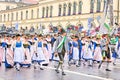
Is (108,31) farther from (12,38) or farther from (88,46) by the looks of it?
(12,38)

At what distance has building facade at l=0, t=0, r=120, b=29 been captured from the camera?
4953cm

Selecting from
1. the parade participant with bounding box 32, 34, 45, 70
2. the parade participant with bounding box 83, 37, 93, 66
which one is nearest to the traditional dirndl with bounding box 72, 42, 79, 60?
the parade participant with bounding box 83, 37, 93, 66

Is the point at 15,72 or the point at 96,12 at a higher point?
the point at 96,12

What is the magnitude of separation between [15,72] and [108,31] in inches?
442

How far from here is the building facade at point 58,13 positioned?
1950 inches

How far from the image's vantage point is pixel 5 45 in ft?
64.2

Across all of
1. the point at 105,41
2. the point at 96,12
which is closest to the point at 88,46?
the point at 105,41

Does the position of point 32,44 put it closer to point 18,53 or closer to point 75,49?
point 18,53

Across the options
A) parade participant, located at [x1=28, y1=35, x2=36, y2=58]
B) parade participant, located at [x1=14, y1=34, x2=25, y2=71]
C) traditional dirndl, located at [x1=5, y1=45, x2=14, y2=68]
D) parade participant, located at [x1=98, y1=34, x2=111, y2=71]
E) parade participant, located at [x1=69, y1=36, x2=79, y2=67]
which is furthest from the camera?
parade participant, located at [x1=69, y1=36, x2=79, y2=67]

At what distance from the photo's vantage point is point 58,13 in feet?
200

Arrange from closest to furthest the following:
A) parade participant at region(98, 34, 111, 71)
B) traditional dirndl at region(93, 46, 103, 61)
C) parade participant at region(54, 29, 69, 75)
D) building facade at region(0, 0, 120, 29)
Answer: parade participant at region(54, 29, 69, 75), parade participant at region(98, 34, 111, 71), traditional dirndl at region(93, 46, 103, 61), building facade at region(0, 0, 120, 29)

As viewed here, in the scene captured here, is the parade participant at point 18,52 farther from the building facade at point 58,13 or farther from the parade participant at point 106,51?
the building facade at point 58,13

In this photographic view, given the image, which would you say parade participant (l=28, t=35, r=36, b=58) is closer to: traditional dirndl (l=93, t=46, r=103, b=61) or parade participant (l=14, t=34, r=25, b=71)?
parade participant (l=14, t=34, r=25, b=71)

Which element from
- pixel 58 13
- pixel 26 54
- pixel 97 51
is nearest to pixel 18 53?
pixel 26 54
